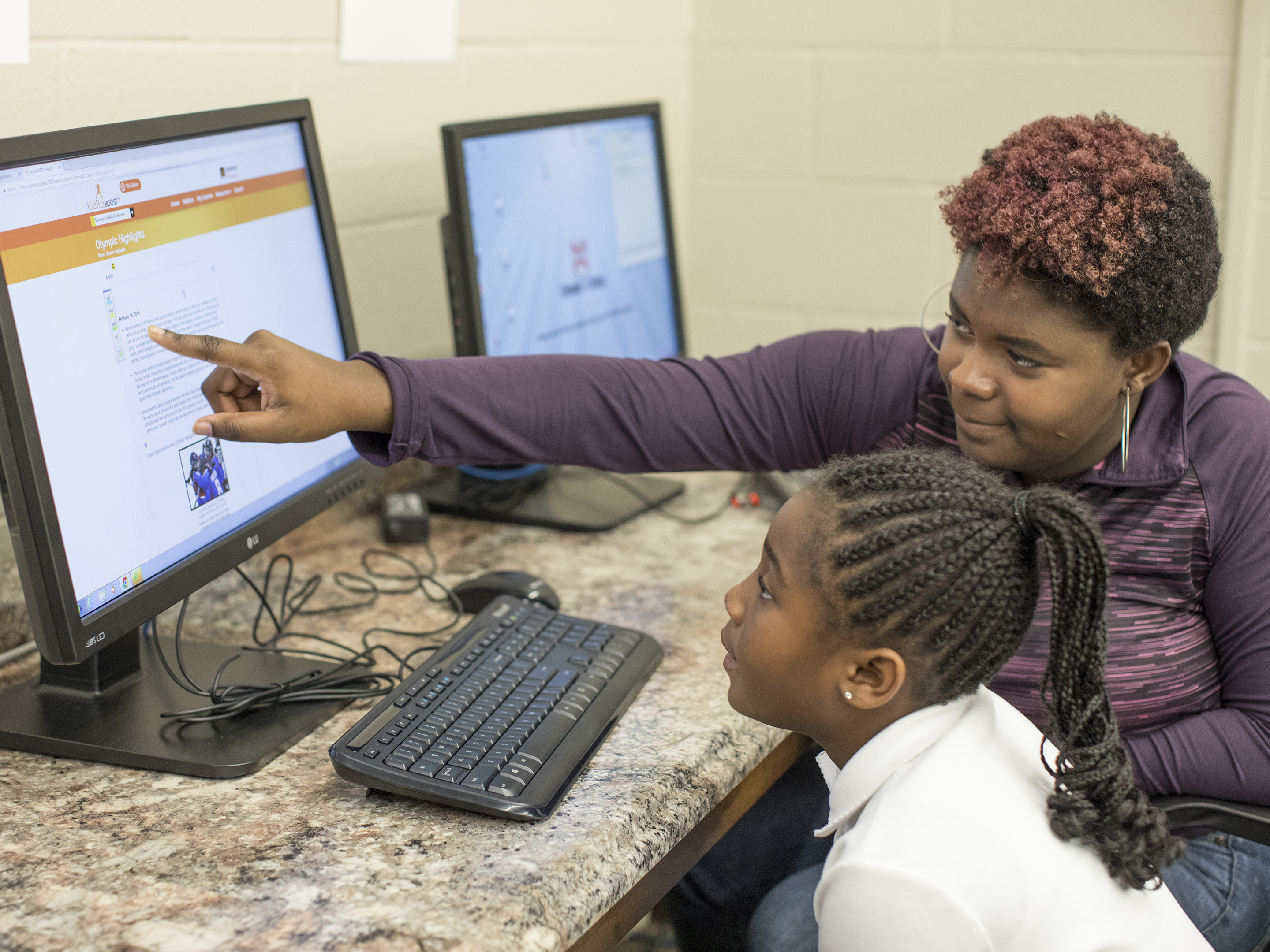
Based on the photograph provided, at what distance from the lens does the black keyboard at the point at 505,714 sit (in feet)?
3.03

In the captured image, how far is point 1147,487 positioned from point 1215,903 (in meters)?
0.39

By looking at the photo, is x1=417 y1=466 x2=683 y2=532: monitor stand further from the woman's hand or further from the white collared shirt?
the white collared shirt

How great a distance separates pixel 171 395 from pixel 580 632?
458 mm

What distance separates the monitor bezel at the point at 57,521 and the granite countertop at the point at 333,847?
0.13 meters

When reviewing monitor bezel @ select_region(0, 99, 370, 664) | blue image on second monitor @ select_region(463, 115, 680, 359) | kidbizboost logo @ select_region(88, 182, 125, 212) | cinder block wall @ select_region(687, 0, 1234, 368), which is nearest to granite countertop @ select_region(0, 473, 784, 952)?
monitor bezel @ select_region(0, 99, 370, 664)

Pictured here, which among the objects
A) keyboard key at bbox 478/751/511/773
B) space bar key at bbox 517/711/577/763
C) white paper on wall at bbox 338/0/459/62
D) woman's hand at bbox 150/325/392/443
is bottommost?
space bar key at bbox 517/711/577/763

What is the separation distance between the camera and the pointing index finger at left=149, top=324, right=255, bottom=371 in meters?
0.86

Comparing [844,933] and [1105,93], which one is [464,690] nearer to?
[844,933]

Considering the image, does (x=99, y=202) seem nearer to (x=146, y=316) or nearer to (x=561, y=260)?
(x=146, y=316)

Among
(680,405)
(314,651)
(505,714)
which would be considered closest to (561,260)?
(680,405)

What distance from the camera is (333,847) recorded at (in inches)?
34.8

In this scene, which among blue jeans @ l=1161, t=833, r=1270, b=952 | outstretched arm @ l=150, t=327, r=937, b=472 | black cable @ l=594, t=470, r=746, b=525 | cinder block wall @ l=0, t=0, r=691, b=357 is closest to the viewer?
outstretched arm @ l=150, t=327, r=937, b=472

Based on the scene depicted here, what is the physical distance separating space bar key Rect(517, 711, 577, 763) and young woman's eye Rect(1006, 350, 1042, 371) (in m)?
0.51

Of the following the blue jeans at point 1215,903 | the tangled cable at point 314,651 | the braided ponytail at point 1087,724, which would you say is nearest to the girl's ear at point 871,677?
the braided ponytail at point 1087,724
